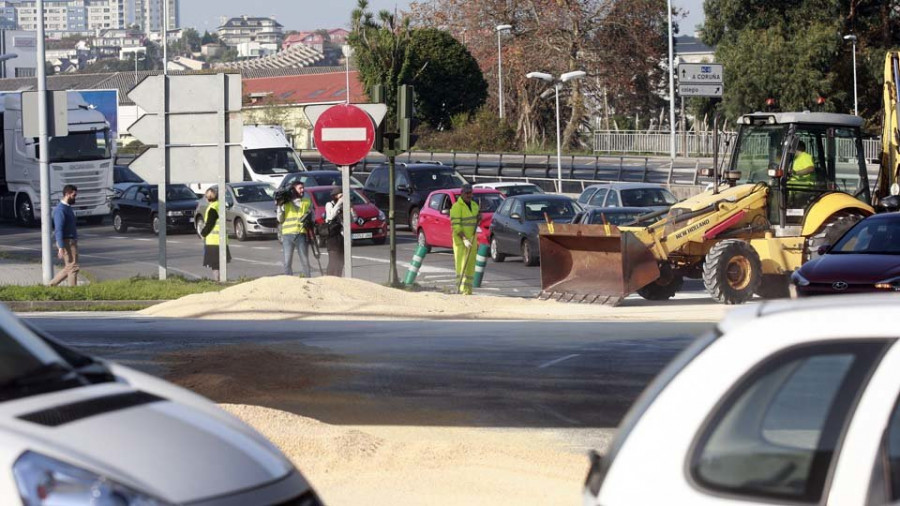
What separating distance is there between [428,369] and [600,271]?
9812 millimetres

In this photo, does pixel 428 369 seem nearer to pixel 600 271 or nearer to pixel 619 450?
pixel 619 450

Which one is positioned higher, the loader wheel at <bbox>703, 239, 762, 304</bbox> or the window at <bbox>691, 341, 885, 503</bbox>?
the window at <bbox>691, 341, 885, 503</bbox>

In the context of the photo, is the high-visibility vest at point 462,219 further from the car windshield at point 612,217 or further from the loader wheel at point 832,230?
the loader wheel at point 832,230

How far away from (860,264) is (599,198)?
1717 centimetres

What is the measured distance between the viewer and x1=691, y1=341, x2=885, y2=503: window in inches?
136

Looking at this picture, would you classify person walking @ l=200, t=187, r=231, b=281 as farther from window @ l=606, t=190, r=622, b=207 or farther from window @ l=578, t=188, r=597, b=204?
window @ l=578, t=188, r=597, b=204

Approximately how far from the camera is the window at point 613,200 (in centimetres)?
3061

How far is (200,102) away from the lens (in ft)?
72.1

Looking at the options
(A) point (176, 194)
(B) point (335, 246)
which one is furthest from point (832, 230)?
(A) point (176, 194)

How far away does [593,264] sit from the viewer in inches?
812

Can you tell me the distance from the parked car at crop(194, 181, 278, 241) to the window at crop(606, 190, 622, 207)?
9750 millimetres

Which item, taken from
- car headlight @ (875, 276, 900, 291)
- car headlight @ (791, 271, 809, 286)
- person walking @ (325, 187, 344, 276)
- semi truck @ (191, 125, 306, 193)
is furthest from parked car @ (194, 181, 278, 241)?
car headlight @ (875, 276, 900, 291)

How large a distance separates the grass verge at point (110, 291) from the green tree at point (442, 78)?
49.5 m

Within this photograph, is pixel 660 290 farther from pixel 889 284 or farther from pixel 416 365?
pixel 416 365
